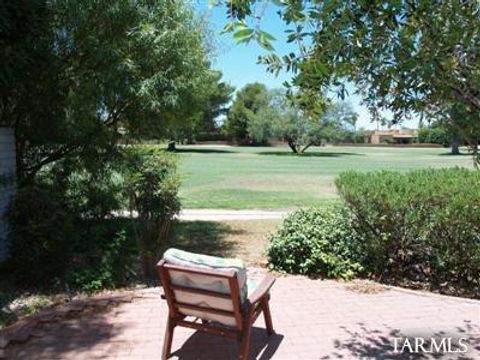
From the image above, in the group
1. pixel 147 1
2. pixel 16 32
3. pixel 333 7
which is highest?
pixel 147 1

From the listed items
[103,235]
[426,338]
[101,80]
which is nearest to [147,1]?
[101,80]

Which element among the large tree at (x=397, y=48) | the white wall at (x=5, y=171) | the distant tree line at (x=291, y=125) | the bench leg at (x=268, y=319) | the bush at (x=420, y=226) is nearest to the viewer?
the large tree at (x=397, y=48)

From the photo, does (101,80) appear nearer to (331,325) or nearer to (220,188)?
(331,325)

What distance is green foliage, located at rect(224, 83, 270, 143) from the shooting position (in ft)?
243

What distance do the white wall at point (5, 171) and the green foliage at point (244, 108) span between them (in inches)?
2541

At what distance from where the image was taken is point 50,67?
7156mm

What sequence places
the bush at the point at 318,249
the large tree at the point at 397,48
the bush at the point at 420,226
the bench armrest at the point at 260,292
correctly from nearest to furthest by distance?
the large tree at the point at 397,48, the bench armrest at the point at 260,292, the bush at the point at 420,226, the bush at the point at 318,249

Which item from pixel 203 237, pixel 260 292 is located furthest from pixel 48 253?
pixel 203 237

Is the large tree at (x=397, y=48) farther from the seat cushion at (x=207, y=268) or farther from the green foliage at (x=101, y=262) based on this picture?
the green foliage at (x=101, y=262)

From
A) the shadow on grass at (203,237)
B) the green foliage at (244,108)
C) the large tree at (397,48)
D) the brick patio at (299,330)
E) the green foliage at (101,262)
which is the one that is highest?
the green foliage at (244,108)

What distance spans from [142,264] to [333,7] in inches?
179

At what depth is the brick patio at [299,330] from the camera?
4020mm

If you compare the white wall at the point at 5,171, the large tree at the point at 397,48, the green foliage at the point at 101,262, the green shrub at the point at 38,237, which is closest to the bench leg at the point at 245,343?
the large tree at the point at 397,48

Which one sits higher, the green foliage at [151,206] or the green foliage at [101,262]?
the green foliage at [151,206]
